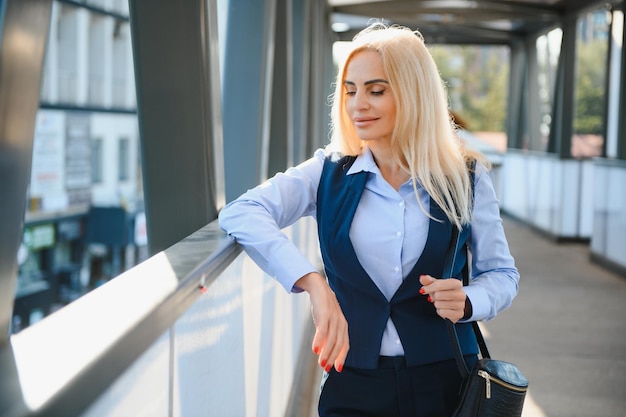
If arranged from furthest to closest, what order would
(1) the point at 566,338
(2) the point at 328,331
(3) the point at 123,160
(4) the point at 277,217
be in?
(3) the point at 123,160
(1) the point at 566,338
(4) the point at 277,217
(2) the point at 328,331

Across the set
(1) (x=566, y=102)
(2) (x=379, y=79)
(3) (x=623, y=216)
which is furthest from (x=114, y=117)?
(2) (x=379, y=79)

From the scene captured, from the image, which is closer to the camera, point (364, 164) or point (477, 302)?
point (477, 302)

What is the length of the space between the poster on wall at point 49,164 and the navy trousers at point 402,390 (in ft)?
104

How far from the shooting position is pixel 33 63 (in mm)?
1245

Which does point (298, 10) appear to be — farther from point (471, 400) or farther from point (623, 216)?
point (471, 400)

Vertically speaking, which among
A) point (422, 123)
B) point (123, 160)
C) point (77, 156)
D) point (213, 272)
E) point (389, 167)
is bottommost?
point (123, 160)

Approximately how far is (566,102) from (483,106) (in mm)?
52918

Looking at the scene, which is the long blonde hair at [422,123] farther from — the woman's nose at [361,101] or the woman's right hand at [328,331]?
the woman's right hand at [328,331]

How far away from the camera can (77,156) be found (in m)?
35.4

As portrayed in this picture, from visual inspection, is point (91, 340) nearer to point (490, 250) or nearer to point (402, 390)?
point (402, 390)

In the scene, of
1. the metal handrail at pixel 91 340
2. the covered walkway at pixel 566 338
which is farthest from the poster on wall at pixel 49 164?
the metal handrail at pixel 91 340

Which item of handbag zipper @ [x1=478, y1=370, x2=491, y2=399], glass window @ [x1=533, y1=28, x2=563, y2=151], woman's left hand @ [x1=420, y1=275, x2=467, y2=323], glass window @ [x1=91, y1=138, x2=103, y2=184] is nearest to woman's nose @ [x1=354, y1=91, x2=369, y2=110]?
woman's left hand @ [x1=420, y1=275, x2=467, y2=323]

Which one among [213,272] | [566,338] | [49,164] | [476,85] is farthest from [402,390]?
[476,85]

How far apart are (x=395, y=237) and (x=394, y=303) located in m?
0.16
